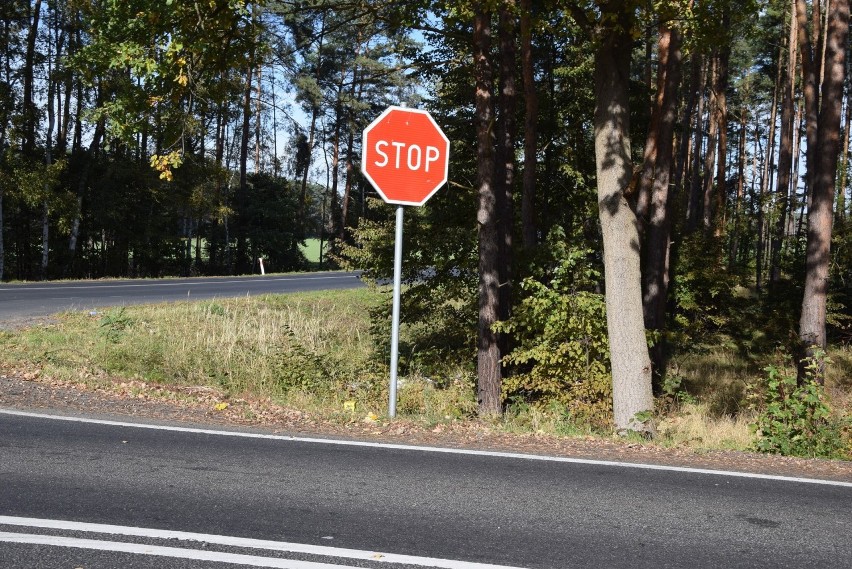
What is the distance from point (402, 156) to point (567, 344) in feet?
16.0

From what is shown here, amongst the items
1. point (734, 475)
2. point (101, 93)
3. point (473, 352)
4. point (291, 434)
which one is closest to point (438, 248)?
point (473, 352)

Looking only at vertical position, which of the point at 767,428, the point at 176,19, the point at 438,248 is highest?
the point at 176,19

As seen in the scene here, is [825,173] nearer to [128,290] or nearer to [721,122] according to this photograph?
[128,290]

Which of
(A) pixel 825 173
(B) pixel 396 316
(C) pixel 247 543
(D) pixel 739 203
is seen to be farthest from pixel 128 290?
(D) pixel 739 203

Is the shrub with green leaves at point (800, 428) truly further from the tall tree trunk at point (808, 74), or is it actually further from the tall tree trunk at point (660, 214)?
the tall tree trunk at point (808, 74)

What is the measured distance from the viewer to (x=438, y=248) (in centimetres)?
1491

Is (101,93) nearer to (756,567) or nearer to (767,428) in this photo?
(767,428)

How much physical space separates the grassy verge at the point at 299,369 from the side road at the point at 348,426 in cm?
39

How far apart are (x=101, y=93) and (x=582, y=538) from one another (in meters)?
36.1

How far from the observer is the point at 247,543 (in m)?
4.47

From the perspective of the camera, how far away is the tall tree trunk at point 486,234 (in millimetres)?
12906

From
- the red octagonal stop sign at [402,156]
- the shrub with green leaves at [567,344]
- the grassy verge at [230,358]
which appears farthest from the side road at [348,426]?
the shrub with green leaves at [567,344]

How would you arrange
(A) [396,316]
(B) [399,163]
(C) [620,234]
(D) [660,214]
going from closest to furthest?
(A) [396,316], (B) [399,163], (C) [620,234], (D) [660,214]

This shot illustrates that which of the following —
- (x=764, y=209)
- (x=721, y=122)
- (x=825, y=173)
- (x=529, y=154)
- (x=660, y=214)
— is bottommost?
(x=660, y=214)
